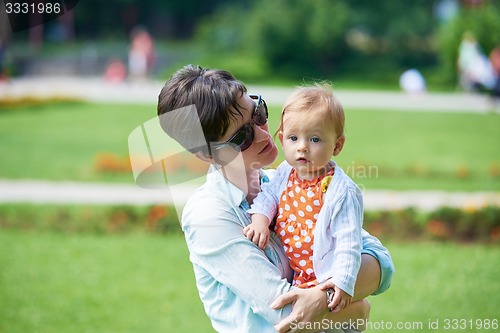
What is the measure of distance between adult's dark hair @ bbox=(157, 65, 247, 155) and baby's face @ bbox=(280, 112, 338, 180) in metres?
0.17

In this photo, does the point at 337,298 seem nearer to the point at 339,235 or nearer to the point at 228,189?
the point at 339,235

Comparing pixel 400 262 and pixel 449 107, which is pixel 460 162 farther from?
pixel 449 107

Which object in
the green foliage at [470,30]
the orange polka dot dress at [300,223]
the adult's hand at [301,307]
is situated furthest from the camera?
the green foliage at [470,30]

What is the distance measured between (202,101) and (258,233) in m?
0.40

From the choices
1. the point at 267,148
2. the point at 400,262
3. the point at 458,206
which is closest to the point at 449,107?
the point at 458,206

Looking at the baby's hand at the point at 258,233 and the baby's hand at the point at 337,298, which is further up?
the baby's hand at the point at 258,233

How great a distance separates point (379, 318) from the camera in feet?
17.8

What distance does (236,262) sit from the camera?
81.7 inches

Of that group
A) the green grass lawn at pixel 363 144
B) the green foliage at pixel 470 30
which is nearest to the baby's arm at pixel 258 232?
the green grass lawn at pixel 363 144

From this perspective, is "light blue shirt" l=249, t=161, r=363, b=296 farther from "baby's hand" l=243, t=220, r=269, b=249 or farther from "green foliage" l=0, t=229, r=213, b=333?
"green foliage" l=0, t=229, r=213, b=333

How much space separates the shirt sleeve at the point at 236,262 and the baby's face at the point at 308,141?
24 centimetres

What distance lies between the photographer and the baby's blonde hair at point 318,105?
2117 millimetres

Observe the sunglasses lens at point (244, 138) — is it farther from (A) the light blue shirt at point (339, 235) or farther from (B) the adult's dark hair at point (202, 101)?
(A) the light blue shirt at point (339, 235)

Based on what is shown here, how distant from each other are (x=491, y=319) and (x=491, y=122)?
→ 10184mm
